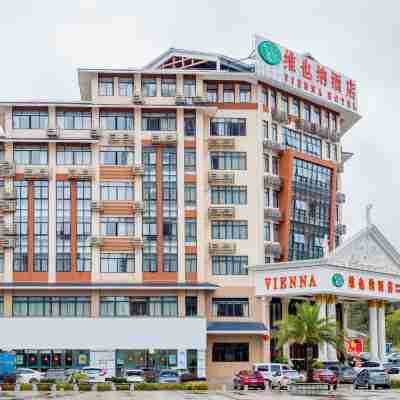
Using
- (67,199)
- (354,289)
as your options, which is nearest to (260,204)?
(354,289)

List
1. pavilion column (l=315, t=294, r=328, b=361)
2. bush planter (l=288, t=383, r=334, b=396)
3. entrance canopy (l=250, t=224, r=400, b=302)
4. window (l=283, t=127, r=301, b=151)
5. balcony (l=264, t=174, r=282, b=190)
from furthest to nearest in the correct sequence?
window (l=283, t=127, r=301, b=151) < balcony (l=264, t=174, r=282, b=190) < pavilion column (l=315, t=294, r=328, b=361) < entrance canopy (l=250, t=224, r=400, b=302) < bush planter (l=288, t=383, r=334, b=396)

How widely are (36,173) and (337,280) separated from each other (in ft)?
89.5

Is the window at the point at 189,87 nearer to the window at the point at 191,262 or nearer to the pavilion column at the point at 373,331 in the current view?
the window at the point at 191,262

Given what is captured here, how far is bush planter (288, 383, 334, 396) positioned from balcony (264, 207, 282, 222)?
78.5 ft

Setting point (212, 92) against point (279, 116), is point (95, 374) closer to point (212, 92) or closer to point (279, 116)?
point (212, 92)

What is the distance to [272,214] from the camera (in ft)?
289

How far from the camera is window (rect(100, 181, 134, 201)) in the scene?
279 ft

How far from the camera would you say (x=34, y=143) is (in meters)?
84.9

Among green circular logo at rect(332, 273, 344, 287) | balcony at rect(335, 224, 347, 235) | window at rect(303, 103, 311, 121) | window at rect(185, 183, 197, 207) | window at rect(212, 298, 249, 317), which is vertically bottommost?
window at rect(212, 298, 249, 317)

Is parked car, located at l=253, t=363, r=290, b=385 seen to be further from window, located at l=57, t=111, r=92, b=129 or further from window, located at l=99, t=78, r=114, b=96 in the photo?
window, located at l=99, t=78, r=114, b=96

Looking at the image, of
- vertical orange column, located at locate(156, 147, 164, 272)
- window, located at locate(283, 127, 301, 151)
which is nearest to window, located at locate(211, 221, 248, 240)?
vertical orange column, located at locate(156, 147, 164, 272)

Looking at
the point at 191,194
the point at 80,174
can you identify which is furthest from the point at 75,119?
the point at 191,194

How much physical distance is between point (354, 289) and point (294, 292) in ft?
17.6

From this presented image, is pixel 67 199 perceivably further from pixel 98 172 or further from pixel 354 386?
pixel 354 386
